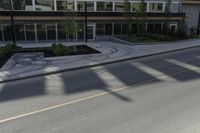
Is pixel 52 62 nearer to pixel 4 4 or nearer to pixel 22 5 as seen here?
pixel 22 5

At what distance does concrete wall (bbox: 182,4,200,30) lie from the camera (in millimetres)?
37000

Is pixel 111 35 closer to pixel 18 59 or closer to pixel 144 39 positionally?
pixel 144 39

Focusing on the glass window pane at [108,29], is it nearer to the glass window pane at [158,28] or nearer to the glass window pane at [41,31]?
Result: the glass window pane at [158,28]

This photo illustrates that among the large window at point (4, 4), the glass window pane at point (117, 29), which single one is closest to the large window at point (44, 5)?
the large window at point (4, 4)

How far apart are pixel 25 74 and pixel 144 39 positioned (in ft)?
54.5

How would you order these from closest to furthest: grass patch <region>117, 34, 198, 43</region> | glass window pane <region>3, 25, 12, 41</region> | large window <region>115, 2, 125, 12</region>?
glass window pane <region>3, 25, 12, 41</region>, grass patch <region>117, 34, 198, 43</region>, large window <region>115, 2, 125, 12</region>

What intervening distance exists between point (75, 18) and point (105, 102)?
1621cm

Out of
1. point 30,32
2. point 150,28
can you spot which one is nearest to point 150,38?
point 150,28

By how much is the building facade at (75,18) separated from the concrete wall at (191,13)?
4.89 metres

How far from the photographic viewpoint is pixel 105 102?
29.9ft

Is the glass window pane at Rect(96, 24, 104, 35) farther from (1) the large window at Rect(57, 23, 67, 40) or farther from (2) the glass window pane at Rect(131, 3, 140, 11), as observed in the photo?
(2) the glass window pane at Rect(131, 3, 140, 11)

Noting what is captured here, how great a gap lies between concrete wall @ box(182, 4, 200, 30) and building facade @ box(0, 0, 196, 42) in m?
4.89

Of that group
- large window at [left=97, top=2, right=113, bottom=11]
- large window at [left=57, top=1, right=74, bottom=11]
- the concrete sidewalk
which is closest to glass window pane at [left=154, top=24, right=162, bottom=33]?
large window at [left=97, top=2, right=113, bottom=11]

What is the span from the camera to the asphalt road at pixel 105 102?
23.5 ft
